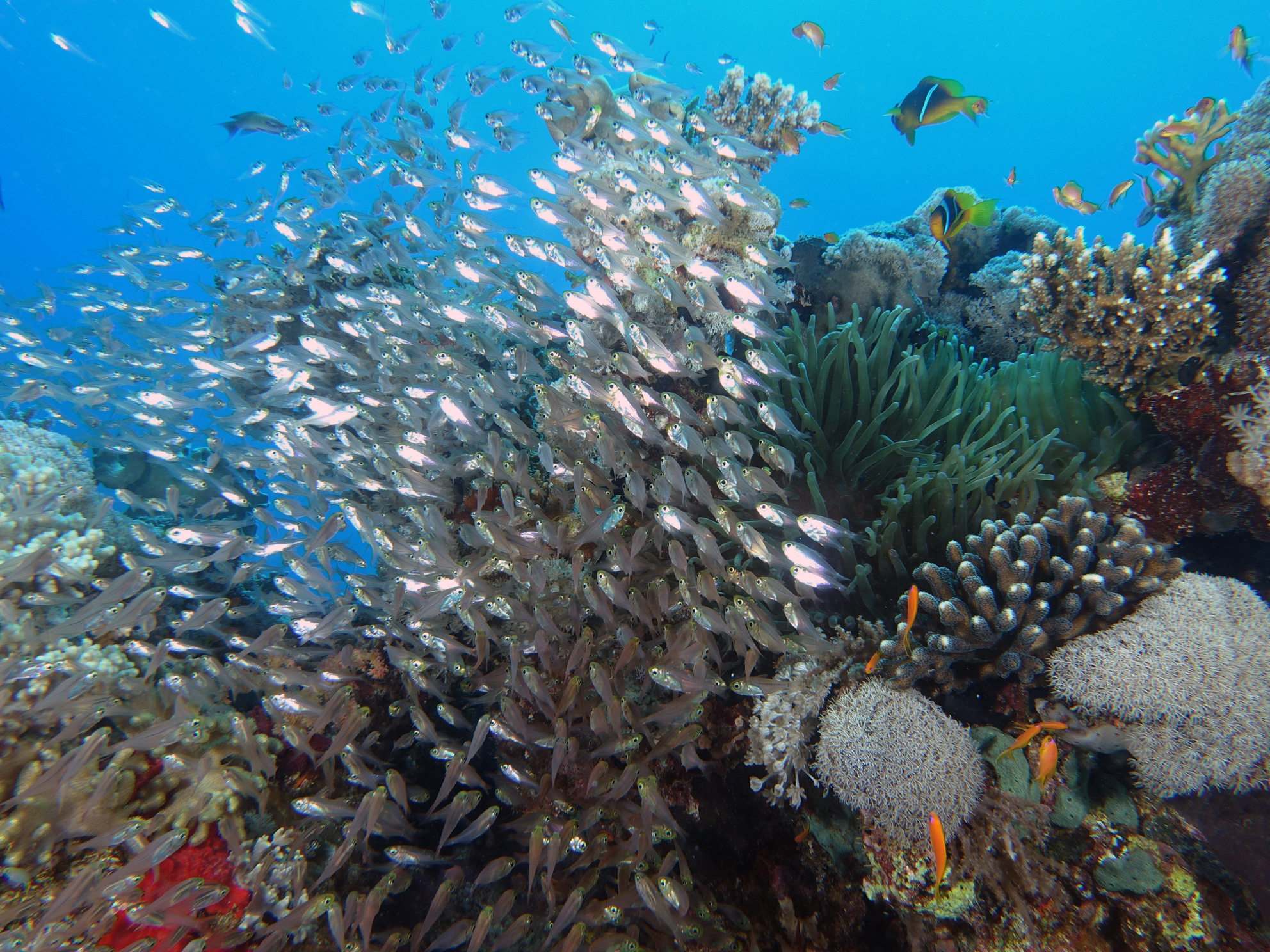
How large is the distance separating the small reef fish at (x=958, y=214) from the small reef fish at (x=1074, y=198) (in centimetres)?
355

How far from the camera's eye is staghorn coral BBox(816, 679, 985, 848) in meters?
3.11

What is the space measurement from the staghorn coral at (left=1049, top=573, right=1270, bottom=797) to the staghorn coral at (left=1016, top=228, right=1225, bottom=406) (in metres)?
1.87

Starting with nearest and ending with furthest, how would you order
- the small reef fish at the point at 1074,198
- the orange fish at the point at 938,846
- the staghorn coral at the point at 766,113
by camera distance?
the orange fish at the point at 938,846 < the staghorn coral at the point at 766,113 < the small reef fish at the point at 1074,198

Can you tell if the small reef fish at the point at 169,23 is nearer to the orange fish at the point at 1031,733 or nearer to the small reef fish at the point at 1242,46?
the orange fish at the point at 1031,733

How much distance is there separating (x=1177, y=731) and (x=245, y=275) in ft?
32.7

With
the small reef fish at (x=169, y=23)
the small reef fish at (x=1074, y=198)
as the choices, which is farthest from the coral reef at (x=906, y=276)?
the small reef fish at (x=169, y=23)

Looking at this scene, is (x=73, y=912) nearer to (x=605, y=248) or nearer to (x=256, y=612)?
(x=256, y=612)

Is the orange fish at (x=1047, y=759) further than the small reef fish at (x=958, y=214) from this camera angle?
No

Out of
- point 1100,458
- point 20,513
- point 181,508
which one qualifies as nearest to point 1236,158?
point 1100,458

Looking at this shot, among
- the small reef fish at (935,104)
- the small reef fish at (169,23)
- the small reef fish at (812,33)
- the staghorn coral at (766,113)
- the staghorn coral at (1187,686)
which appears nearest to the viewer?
the staghorn coral at (1187,686)

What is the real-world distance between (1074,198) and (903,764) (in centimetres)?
988

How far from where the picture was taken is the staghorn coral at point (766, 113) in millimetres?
6805

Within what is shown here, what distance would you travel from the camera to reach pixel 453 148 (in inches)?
298

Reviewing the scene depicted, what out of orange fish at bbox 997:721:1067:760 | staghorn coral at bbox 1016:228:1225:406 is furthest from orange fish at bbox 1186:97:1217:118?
orange fish at bbox 997:721:1067:760
